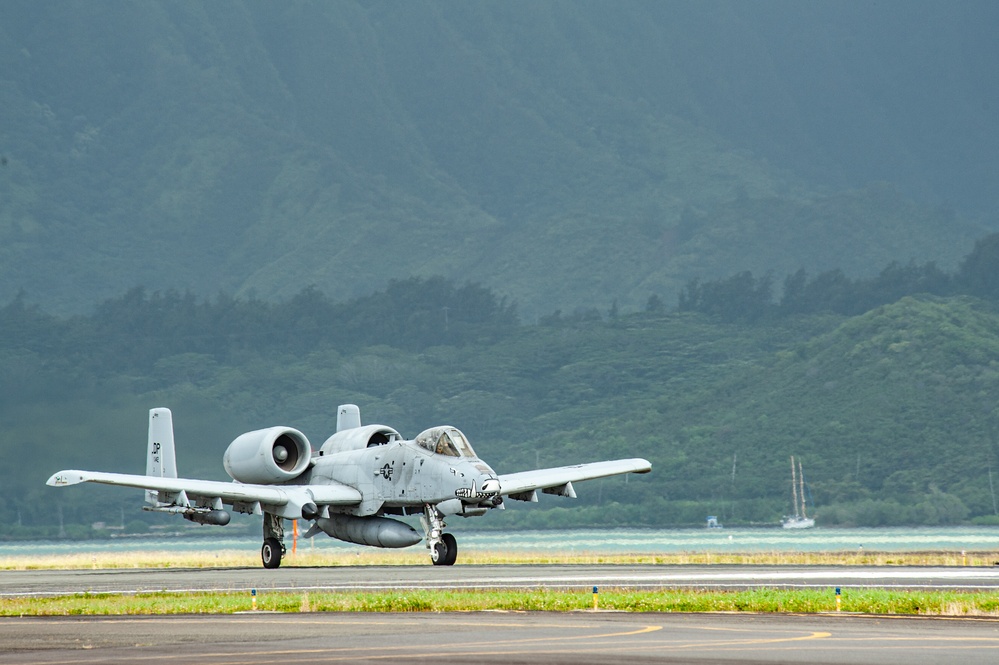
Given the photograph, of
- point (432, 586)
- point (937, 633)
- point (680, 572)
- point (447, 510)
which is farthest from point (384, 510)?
point (937, 633)

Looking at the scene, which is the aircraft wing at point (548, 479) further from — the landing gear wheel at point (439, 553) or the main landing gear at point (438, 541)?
the landing gear wheel at point (439, 553)

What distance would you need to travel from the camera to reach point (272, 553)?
4978 centimetres

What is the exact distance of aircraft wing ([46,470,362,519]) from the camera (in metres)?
46.3

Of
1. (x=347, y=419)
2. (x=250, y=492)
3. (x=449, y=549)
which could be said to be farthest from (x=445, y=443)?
(x=347, y=419)

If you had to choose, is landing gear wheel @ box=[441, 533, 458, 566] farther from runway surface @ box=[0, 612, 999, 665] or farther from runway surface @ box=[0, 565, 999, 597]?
runway surface @ box=[0, 612, 999, 665]

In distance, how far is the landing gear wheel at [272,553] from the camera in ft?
163

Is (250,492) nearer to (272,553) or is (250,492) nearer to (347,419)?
(272,553)

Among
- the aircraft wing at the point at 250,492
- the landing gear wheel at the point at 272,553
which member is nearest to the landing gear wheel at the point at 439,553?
the aircraft wing at the point at 250,492

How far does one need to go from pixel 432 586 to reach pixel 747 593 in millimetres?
7929

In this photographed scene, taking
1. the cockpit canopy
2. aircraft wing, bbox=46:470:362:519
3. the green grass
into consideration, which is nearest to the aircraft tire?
aircraft wing, bbox=46:470:362:519

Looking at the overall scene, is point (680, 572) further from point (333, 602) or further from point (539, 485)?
point (333, 602)

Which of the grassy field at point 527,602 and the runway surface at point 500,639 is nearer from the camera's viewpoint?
the runway surface at point 500,639

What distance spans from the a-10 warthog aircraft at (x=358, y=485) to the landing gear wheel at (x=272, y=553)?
0.11 feet

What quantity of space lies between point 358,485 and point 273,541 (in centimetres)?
354
